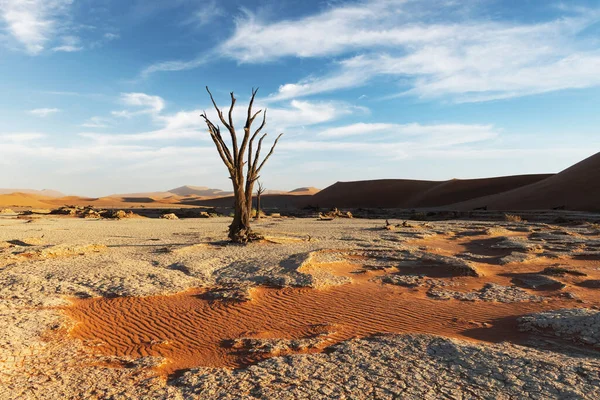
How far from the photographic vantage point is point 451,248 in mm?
12312

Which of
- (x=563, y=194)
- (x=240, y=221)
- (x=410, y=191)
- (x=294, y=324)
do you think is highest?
(x=410, y=191)

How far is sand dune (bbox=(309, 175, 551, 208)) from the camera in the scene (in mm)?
54781

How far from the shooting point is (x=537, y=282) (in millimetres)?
7773

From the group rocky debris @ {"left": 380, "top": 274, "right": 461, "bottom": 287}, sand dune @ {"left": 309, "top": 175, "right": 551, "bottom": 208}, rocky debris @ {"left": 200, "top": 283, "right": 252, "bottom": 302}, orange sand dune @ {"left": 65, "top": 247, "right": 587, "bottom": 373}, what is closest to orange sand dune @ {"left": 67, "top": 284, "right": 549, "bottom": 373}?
orange sand dune @ {"left": 65, "top": 247, "right": 587, "bottom": 373}

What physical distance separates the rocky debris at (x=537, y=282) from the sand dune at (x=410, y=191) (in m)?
46.4

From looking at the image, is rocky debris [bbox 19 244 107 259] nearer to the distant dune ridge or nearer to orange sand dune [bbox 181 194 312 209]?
the distant dune ridge

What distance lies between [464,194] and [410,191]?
10065mm

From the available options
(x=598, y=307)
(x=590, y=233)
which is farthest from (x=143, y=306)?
(x=590, y=233)

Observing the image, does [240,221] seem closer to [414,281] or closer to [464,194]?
[414,281]

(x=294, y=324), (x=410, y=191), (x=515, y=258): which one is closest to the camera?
(x=294, y=324)

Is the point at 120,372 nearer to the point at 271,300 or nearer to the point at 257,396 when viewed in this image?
the point at 257,396

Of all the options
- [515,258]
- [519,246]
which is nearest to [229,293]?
[515,258]

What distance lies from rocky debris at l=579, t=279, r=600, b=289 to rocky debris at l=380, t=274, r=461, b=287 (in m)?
2.43

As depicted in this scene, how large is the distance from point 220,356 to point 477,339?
10.2ft
